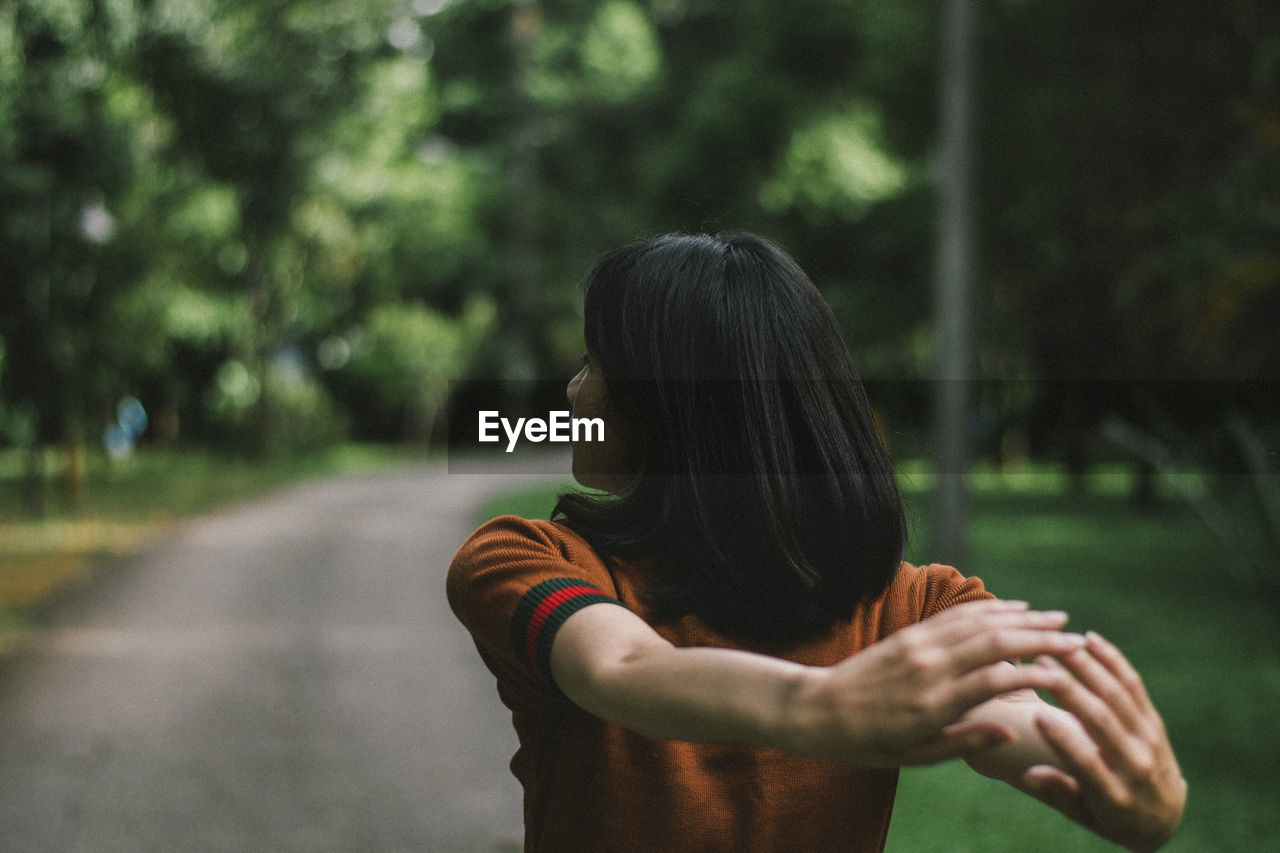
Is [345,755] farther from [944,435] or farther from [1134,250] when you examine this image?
[1134,250]

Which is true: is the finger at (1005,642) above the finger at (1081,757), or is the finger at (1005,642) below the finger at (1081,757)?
above

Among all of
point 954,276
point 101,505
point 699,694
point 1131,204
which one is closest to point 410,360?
point 101,505

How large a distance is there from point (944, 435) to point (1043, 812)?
408 centimetres

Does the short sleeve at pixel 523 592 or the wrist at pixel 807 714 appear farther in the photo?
the short sleeve at pixel 523 592

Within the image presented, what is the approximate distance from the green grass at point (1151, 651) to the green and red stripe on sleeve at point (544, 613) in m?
0.49

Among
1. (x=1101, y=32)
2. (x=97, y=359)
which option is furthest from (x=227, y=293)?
(x=1101, y=32)

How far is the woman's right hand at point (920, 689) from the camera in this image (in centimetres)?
98

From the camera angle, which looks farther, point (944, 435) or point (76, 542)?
point (76, 542)

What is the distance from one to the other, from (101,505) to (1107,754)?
17880 mm

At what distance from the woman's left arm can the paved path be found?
3893mm

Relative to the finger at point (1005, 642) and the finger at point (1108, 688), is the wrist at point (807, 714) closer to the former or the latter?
the finger at point (1005, 642)

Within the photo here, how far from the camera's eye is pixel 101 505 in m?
17.4

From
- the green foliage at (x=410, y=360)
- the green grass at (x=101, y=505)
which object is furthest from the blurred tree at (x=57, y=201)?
the green foliage at (x=410, y=360)

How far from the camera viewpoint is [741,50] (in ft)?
101
